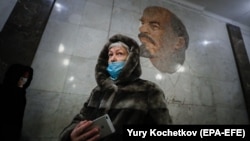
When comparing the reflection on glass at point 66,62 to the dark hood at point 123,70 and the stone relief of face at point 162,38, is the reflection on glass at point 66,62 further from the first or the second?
the stone relief of face at point 162,38

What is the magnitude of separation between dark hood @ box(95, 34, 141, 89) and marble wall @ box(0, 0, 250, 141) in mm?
63

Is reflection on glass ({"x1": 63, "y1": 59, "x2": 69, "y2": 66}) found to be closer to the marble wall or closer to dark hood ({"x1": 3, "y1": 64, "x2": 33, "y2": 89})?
the marble wall

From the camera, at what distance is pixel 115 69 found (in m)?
1.25

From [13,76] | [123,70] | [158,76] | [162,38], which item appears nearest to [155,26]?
[162,38]

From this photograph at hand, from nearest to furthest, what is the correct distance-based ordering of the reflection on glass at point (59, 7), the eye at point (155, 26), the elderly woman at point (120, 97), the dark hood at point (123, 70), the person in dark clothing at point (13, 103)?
the person in dark clothing at point (13, 103), the elderly woman at point (120, 97), the dark hood at point (123, 70), the reflection on glass at point (59, 7), the eye at point (155, 26)

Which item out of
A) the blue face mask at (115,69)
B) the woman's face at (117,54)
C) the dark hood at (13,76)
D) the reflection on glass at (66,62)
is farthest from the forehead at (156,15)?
the dark hood at (13,76)

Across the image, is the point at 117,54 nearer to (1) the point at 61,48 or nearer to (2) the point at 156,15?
(1) the point at 61,48

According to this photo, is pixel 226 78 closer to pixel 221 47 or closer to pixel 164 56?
pixel 221 47

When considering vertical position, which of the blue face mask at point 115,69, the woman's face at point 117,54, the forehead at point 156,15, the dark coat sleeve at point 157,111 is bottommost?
the dark coat sleeve at point 157,111

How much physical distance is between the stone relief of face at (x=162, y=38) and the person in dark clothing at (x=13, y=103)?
1.05 metres

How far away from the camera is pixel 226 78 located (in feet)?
6.00

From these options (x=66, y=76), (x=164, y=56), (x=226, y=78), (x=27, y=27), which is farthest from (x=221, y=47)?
(x=27, y=27)

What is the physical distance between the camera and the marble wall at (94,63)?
113 cm

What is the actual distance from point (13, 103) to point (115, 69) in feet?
2.35
